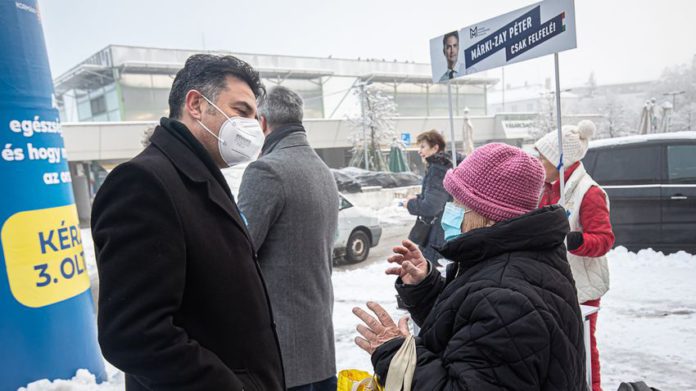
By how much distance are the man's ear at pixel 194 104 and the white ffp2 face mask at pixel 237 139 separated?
0.02 m

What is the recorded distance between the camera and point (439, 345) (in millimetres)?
1508

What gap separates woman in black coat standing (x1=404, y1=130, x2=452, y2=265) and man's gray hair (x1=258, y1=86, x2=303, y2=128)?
7.81 feet

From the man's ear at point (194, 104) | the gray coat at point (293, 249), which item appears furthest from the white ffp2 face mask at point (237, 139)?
the gray coat at point (293, 249)

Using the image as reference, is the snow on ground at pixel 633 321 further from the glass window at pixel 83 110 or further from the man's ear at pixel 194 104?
the glass window at pixel 83 110

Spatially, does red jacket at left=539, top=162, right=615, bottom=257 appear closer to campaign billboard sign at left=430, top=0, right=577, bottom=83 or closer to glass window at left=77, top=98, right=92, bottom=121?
campaign billboard sign at left=430, top=0, right=577, bottom=83

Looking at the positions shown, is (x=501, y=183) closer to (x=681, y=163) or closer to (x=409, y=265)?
(x=409, y=265)

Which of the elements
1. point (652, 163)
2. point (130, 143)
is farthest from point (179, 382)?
point (130, 143)

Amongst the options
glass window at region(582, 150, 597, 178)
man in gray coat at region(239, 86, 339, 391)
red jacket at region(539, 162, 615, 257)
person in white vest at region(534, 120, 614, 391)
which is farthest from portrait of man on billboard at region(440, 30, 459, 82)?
glass window at region(582, 150, 597, 178)

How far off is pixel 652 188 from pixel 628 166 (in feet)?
1.69

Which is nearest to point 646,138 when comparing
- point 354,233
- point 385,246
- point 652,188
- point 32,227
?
point 652,188

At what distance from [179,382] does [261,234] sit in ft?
3.55

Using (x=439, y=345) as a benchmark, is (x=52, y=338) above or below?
below

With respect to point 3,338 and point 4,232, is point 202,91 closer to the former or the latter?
point 4,232

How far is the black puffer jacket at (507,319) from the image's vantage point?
1.30 metres
